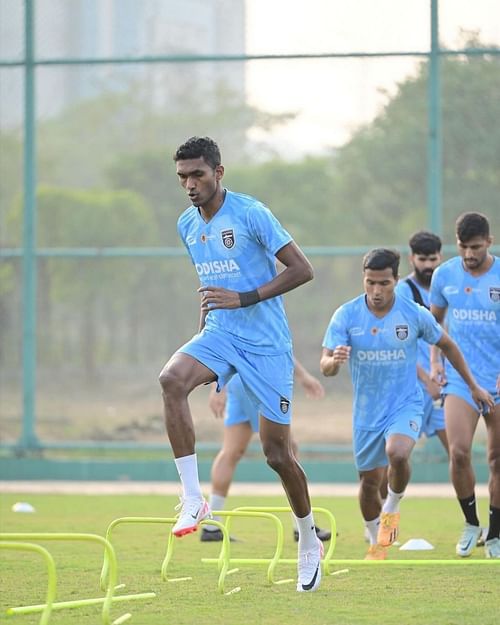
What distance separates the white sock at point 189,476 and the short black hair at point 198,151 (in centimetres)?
164

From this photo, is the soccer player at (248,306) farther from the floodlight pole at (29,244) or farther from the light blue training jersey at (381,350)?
the floodlight pole at (29,244)

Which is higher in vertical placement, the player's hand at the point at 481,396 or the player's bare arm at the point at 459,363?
the player's bare arm at the point at 459,363

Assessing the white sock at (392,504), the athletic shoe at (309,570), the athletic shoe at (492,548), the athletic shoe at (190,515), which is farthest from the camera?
the athletic shoe at (492,548)

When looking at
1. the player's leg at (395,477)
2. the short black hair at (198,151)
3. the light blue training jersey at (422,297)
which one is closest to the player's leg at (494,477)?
the player's leg at (395,477)

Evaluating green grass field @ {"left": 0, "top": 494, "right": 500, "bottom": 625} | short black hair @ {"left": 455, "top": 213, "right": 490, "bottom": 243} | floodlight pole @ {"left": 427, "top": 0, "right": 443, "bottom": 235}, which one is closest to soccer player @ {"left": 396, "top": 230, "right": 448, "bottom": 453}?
short black hair @ {"left": 455, "top": 213, "right": 490, "bottom": 243}

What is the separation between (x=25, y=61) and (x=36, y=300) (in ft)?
9.46

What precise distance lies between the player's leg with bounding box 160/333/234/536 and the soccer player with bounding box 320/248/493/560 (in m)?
1.65

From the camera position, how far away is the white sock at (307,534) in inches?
306

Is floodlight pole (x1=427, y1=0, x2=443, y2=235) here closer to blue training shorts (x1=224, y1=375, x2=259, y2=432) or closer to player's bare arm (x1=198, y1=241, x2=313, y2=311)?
blue training shorts (x1=224, y1=375, x2=259, y2=432)

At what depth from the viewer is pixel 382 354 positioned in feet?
30.5

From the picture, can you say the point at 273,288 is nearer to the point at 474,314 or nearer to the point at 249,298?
the point at 249,298

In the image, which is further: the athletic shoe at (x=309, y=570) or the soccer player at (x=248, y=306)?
the athletic shoe at (x=309, y=570)

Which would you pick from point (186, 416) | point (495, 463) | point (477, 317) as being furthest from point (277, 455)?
point (477, 317)

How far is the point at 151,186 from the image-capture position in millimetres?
22188
